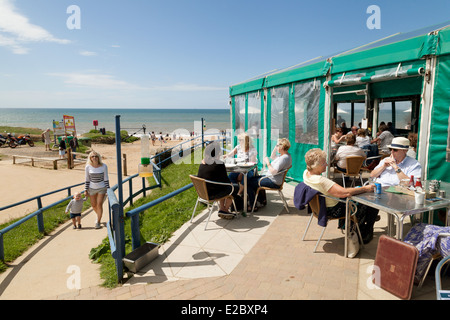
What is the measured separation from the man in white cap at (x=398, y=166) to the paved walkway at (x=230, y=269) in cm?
86

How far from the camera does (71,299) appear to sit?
10.5 ft

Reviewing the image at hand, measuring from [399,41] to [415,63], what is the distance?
1.64 ft

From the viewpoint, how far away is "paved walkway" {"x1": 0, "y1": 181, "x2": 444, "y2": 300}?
120 inches

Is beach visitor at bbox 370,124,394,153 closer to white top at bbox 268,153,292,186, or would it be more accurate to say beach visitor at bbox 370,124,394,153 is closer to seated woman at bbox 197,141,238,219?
white top at bbox 268,153,292,186

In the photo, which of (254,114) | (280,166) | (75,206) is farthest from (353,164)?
(75,206)

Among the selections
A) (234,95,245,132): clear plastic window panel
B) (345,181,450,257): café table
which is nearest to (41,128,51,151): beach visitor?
(234,95,245,132): clear plastic window panel

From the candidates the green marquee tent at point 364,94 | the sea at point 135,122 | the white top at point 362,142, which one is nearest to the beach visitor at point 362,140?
the white top at point 362,142

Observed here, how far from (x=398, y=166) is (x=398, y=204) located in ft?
3.83

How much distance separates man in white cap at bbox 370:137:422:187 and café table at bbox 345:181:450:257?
404mm

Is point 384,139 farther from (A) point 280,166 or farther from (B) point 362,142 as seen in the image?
(A) point 280,166

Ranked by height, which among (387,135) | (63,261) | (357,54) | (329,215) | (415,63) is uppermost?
(357,54)

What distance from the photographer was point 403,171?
403 centimetres
